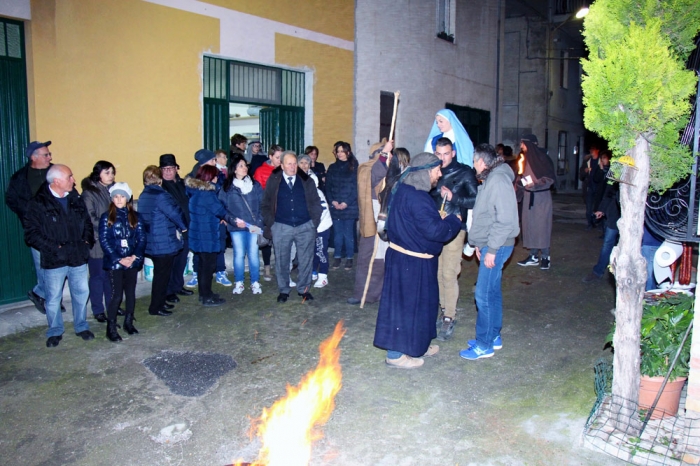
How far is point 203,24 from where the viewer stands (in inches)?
370

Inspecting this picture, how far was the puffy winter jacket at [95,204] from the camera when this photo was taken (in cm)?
664

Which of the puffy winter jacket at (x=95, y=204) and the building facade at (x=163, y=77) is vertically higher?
the building facade at (x=163, y=77)

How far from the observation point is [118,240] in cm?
614

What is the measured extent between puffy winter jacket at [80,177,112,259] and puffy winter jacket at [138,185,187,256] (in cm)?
44

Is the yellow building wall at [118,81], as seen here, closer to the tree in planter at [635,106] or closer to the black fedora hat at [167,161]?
the black fedora hat at [167,161]

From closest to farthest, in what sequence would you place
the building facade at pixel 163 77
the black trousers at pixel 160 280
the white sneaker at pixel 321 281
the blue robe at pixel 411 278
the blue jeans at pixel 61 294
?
the blue robe at pixel 411 278, the blue jeans at pixel 61 294, the black trousers at pixel 160 280, the building facade at pixel 163 77, the white sneaker at pixel 321 281

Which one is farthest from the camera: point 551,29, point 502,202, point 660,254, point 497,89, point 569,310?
point 551,29

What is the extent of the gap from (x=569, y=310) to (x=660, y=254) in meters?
1.91

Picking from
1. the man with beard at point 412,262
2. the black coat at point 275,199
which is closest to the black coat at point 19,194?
the black coat at point 275,199

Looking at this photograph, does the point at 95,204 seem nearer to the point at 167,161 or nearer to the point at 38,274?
the point at 38,274

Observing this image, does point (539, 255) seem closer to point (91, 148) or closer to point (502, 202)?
point (502, 202)

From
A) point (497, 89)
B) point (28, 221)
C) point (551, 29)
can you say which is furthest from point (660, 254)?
point (551, 29)

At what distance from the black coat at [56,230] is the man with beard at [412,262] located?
3356mm

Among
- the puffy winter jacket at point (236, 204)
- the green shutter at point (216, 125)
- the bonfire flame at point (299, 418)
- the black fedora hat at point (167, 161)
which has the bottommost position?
the bonfire flame at point (299, 418)
